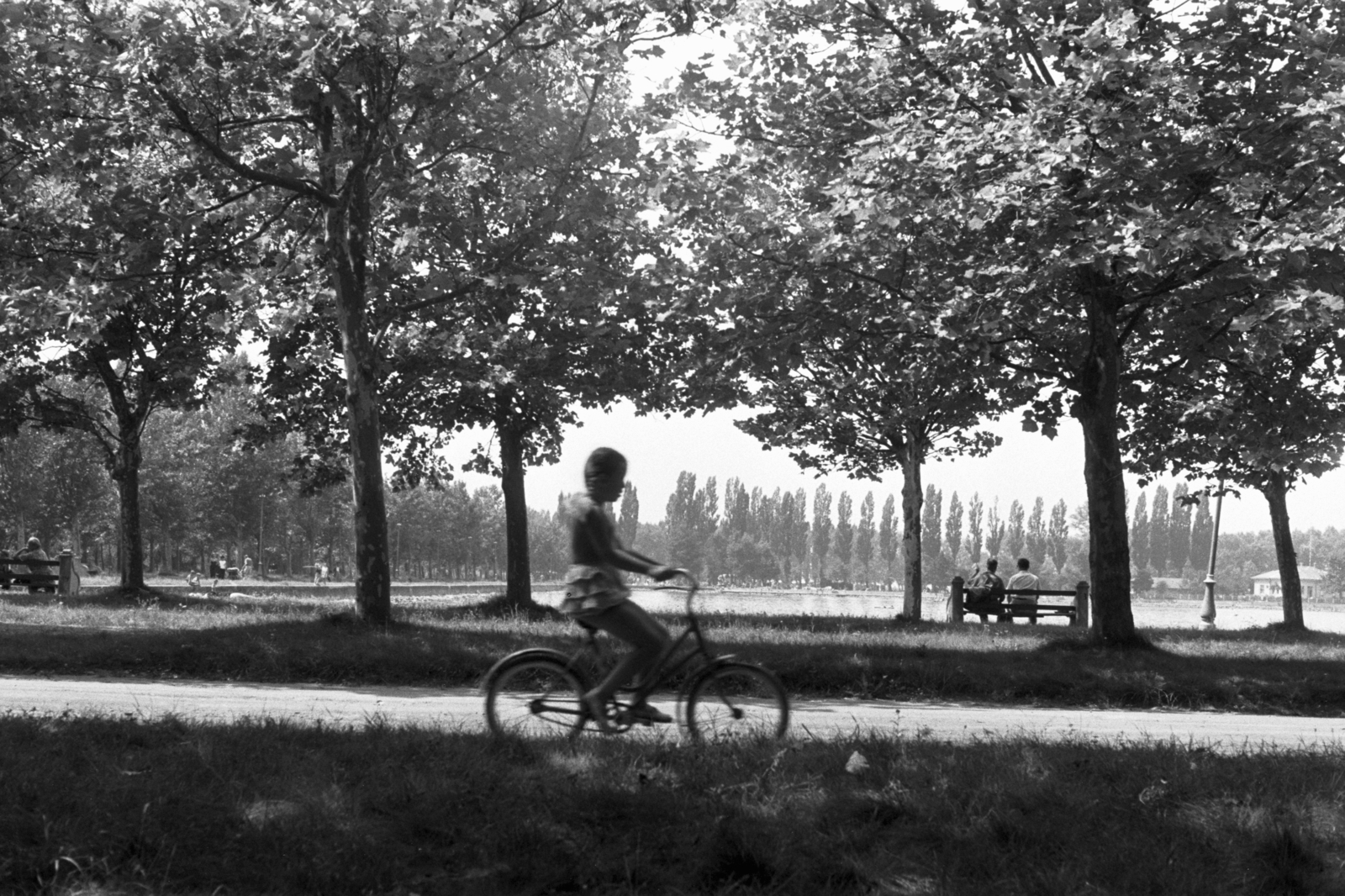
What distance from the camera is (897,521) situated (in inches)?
6727

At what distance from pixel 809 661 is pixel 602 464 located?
620 cm

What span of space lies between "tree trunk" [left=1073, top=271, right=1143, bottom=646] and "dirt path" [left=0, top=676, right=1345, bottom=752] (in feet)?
16.5

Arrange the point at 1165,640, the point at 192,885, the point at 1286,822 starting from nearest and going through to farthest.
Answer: the point at 192,885
the point at 1286,822
the point at 1165,640

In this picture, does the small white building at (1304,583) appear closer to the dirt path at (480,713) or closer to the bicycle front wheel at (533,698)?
the dirt path at (480,713)

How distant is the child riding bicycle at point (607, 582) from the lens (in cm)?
697

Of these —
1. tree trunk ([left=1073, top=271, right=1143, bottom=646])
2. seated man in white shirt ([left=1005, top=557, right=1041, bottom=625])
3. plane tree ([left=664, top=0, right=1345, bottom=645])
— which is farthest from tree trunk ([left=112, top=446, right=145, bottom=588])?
tree trunk ([left=1073, top=271, right=1143, bottom=646])

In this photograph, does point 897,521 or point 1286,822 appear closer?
point 1286,822

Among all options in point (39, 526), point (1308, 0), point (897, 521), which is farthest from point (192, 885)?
point (897, 521)

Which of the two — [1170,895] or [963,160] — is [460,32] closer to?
[963,160]

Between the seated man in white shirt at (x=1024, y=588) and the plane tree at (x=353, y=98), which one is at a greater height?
the plane tree at (x=353, y=98)

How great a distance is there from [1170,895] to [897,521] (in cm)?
16912

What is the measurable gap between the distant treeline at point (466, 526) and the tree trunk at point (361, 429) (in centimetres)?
811

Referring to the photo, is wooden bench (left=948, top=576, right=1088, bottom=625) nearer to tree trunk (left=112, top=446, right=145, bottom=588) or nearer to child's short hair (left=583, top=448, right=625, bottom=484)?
tree trunk (left=112, top=446, right=145, bottom=588)

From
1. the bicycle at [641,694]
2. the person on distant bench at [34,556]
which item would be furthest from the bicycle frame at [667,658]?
the person on distant bench at [34,556]
